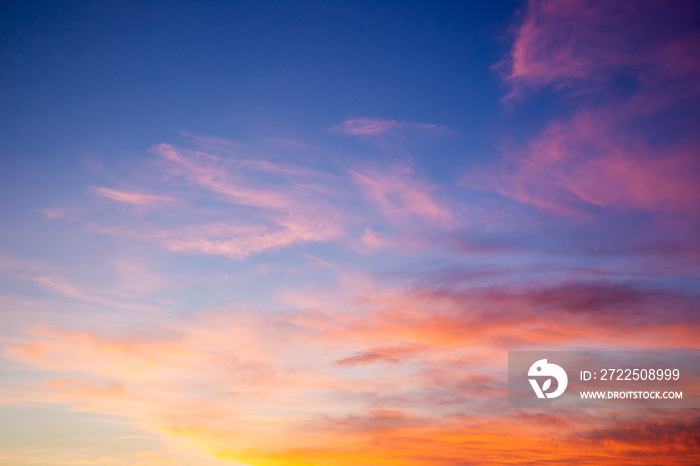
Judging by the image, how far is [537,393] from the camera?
58.5 m

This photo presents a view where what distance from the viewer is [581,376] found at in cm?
5731

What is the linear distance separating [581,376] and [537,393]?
5.37 m
